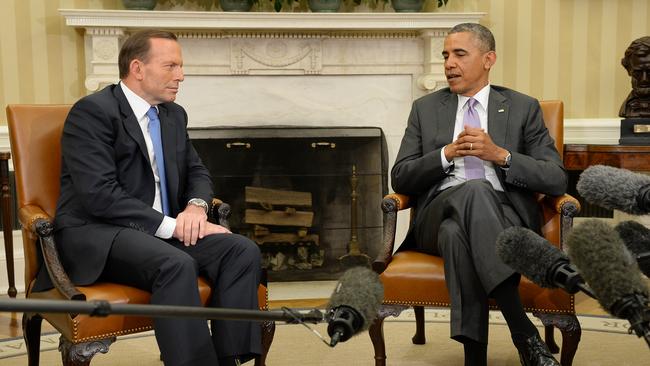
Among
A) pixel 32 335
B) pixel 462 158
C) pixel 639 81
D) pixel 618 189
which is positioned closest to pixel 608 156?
pixel 639 81

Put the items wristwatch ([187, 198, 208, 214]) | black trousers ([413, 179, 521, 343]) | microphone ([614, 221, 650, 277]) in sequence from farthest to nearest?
wristwatch ([187, 198, 208, 214]) → black trousers ([413, 179, 521, 343]) → microphone ([614, 221, 650, 277])

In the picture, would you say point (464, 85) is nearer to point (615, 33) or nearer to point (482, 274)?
point (482, 274)

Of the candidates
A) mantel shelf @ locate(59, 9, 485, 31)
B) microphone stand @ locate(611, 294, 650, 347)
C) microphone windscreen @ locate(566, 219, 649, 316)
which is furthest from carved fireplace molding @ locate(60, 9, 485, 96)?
microphone stand @ locate(611, 294, 650, 347)

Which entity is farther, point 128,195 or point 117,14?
point 117,14

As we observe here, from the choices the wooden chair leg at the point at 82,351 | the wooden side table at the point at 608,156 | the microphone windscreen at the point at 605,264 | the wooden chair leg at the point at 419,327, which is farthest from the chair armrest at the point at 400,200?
the microphone windscreen at the point at 605,264

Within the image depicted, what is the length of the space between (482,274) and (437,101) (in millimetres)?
972

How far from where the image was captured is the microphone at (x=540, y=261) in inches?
44.0

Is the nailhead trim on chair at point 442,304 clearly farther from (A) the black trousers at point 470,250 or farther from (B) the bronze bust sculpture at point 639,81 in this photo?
(B) the bronze bust sculpture at point 639,81

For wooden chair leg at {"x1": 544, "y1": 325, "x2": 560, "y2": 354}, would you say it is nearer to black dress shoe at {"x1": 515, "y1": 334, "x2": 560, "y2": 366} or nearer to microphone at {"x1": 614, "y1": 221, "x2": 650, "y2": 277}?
black dress shoe at {"x1": 515, "y1": 334, "x2": 560, "y2": 366}

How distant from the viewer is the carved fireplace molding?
189 inches

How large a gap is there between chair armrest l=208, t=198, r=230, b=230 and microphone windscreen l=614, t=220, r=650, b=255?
6.06ft

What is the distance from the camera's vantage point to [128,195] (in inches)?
113

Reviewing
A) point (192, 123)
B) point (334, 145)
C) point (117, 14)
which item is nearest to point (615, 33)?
point (334, 145)

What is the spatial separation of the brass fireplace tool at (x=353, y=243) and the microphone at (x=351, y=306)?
3.88 meters
